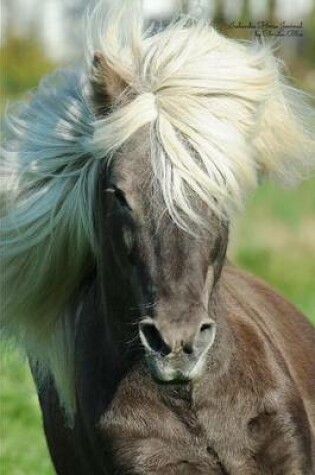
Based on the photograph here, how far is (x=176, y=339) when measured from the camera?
4.36 metres

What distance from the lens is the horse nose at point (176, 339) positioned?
436 cm

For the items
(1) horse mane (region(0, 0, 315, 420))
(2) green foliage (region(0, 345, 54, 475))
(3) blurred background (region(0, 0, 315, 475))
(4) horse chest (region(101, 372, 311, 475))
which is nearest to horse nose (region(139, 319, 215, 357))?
(1) horse mane (region(0, 0, 315, 420))

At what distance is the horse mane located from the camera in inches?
185

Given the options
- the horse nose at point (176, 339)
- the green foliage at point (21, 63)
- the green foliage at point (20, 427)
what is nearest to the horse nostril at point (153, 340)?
the horse nose at point (176, 339)

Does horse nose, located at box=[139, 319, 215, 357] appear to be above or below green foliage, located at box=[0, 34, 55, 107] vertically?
above

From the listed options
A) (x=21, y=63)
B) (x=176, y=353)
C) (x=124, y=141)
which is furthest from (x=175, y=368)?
(x=21, y=63)

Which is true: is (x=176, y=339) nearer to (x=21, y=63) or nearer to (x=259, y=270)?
(x=259, y=270)

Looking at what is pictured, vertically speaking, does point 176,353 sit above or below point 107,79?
below

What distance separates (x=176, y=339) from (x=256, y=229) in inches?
482

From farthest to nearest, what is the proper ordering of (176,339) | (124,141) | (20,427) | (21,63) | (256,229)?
(21,63), (256,229), (20,427), (124,141), (176,339)

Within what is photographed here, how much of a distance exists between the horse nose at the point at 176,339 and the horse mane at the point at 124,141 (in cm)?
35

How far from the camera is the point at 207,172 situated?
465cm

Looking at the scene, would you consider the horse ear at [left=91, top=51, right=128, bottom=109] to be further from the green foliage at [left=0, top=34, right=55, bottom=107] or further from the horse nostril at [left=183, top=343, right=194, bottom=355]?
the green foliage at [left=0, top=34, right=55, bottom=107]

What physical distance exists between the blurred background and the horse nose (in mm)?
742
